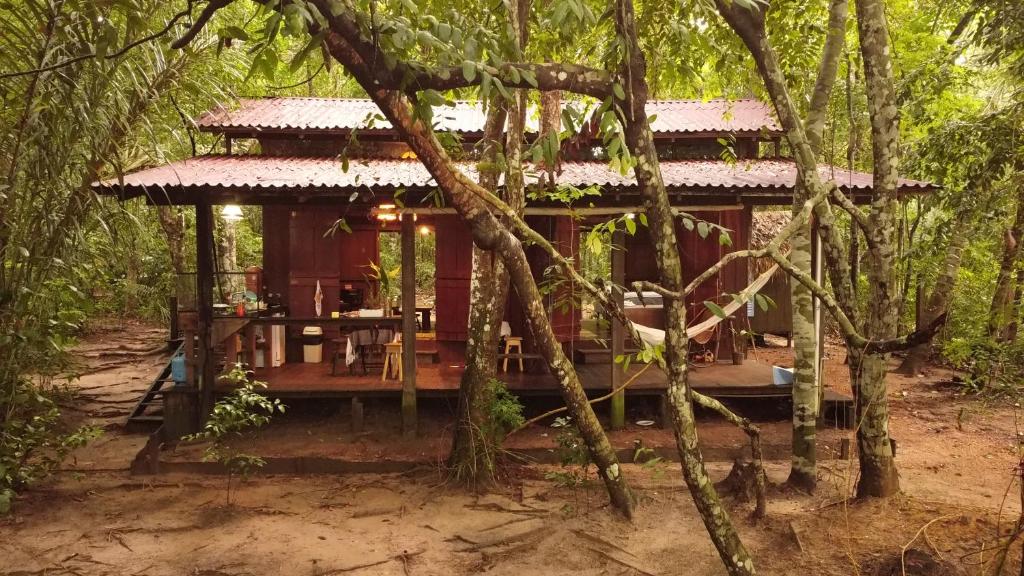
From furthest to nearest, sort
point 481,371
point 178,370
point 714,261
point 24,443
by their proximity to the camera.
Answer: point 714,261 → point 178,370 → point 481,371 → point 24,443

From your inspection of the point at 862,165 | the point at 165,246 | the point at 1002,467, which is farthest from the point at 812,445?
the point at 165,246

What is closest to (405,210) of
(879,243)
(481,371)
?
(481,371)

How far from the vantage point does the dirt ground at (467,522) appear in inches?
190

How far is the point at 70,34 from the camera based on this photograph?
14.9 ft

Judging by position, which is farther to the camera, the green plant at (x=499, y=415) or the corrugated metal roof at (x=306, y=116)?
the corrugated metal roof at (x=306, y=116)

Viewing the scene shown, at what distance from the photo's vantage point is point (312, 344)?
31.9 ft

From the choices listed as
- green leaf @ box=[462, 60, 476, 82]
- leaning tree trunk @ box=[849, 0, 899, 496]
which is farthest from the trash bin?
green leaf @ box=[462, 60, 476, 82]

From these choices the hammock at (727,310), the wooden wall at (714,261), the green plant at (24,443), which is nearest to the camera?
the hammock at (727,310)

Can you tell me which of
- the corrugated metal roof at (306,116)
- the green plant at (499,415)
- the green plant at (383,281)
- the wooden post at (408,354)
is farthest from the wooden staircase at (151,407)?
the green plant at (499,415)

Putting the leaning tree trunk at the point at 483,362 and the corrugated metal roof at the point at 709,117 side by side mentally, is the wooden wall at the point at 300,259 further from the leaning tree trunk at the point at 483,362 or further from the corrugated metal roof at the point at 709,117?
the corrugated metal roof at the point at 709,117

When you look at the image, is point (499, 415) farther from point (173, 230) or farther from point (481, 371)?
point (173, 230)

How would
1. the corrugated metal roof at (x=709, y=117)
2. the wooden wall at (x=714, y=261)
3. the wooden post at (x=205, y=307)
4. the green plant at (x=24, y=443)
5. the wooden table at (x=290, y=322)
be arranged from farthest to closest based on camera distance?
1. the corrugated metal roof at (x=709, y=117)
2. the wooden wall at (x=714, y=261)
3. the wooden table at (x=290, y=322)
4. the wooden post at (x=205, y=307)
5. the green plant at (x=24, y=443)

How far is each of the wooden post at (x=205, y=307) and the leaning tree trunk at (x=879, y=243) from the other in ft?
21.6

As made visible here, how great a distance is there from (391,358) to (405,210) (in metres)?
2.29
